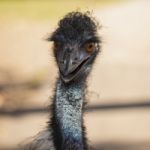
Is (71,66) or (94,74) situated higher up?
(71,66)

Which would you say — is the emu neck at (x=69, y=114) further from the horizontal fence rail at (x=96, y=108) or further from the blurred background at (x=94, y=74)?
the horizontal fence rail at (x=96, y=108)

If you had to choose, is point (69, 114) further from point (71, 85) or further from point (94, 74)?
point (94, 74)

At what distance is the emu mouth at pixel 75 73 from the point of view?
2937 millimetres

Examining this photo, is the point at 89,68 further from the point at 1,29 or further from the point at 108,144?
the point at 1,29

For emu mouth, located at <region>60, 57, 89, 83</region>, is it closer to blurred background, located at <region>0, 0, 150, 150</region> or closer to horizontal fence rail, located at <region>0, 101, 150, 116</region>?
blurred background, located at <region>0, 0, 150, 150</region>

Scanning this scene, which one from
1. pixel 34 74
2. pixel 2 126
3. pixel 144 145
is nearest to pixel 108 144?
pixel 144 145

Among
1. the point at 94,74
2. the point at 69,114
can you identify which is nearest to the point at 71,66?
the point at 69,114

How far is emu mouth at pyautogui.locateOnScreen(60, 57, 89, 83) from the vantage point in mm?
2937

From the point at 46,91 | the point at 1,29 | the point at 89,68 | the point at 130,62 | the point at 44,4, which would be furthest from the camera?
the point at 44,4

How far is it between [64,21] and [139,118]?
7.47 feet

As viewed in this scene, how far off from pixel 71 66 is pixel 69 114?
0.76 feet

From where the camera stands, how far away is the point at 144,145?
5004mm

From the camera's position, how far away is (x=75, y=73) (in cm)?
301

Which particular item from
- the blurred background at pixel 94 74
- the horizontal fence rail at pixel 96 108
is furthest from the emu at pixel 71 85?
the horizontal fence rail at pixel 96 108
